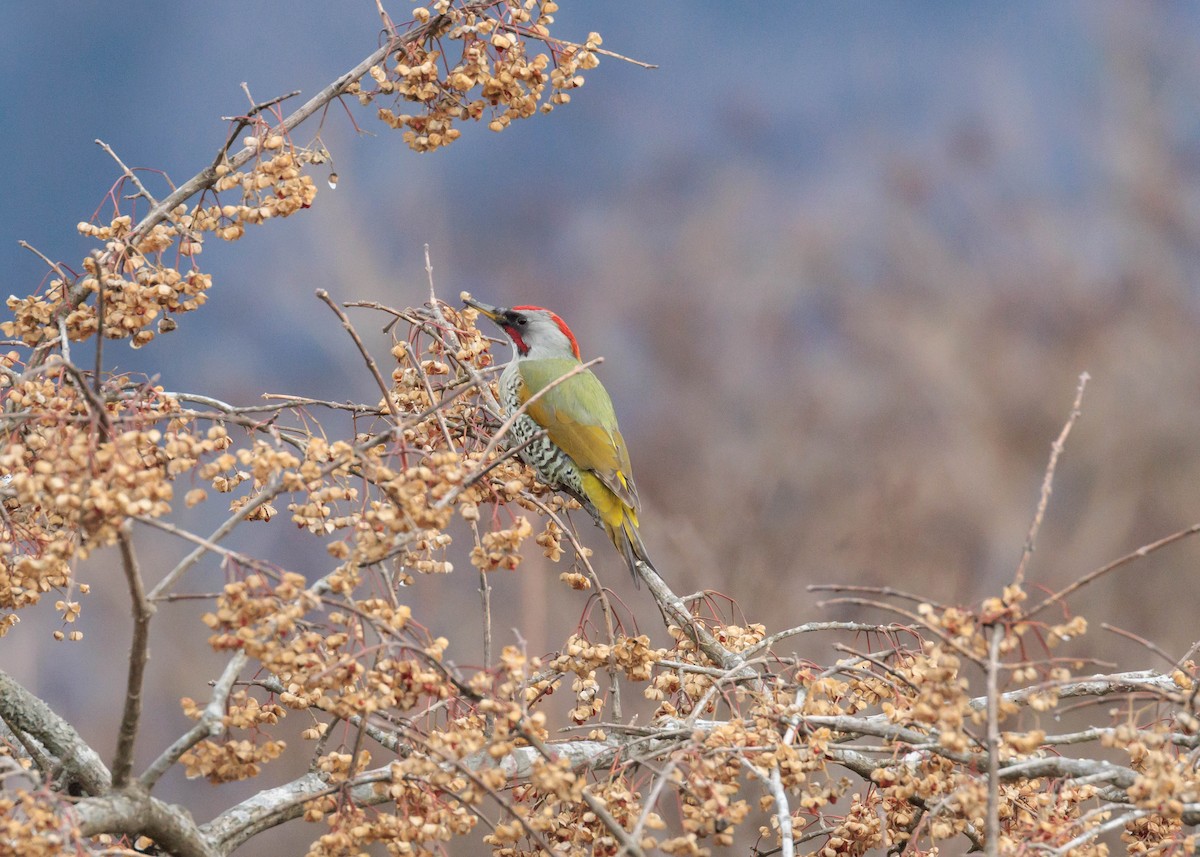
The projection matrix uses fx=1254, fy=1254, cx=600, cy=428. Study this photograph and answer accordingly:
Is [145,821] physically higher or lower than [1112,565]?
lower

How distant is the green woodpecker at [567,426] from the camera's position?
411 cm

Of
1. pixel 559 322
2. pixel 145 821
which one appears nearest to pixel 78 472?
pixel 145 821

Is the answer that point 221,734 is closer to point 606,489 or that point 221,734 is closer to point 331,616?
point 331,616

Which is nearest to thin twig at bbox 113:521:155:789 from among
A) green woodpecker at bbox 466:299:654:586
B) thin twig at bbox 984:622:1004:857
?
thin twig at bbox 984:622:1004:857

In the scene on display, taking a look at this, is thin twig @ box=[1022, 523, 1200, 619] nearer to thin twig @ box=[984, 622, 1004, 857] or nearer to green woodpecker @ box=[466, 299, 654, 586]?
thin twig @ box=[984, 622, 1004, 857]

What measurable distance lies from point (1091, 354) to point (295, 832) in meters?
6.51

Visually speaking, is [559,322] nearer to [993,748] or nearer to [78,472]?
[78,472]

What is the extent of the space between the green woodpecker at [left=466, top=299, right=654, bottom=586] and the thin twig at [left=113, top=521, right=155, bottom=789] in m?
1.92

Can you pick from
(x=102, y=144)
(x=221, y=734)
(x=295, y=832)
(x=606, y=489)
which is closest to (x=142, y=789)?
(x=221, y=734)

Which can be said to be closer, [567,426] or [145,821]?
[145,821]

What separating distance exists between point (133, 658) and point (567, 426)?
2.39 m

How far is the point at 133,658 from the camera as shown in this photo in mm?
1959

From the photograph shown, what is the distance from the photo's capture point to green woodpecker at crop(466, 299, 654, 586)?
4113mm

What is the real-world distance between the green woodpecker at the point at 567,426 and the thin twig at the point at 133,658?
6.30 ft
